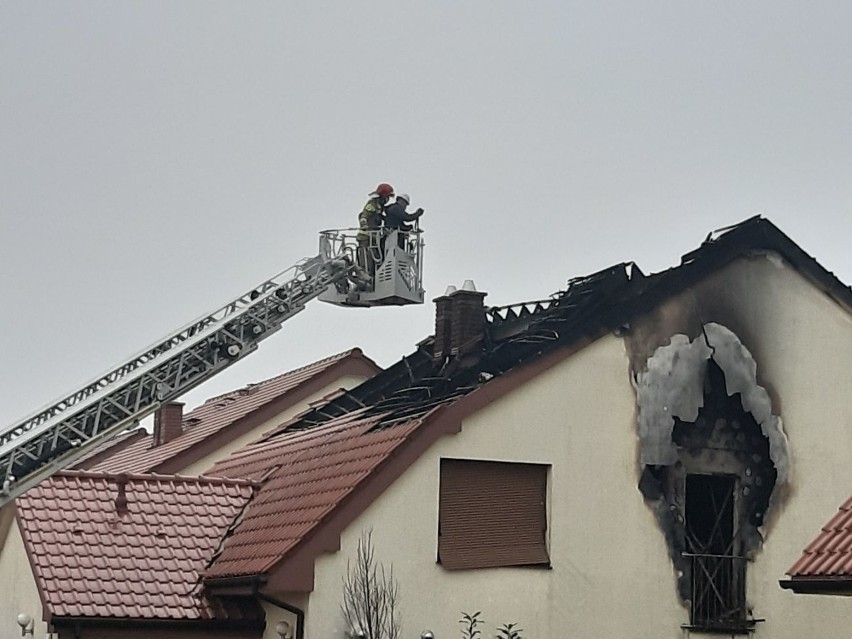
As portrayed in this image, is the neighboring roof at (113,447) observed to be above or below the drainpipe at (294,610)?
above

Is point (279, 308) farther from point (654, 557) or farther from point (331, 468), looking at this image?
point (654, 557)

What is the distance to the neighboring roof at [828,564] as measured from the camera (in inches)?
592

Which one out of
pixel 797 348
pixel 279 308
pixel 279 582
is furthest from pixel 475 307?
pixel 279 582

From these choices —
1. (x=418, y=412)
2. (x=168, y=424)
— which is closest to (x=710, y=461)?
(x=418, y=412)

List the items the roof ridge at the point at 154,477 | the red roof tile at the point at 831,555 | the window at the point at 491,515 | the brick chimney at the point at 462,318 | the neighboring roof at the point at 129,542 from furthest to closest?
the brick chimney at the point at 462,318, the roof ridge at the point at 154,477, the window at the point at 491,515, the neighboring roof at the point at 129,542, the red roof tile at the point at 831,555

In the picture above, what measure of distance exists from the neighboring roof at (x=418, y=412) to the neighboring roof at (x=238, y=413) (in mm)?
5166

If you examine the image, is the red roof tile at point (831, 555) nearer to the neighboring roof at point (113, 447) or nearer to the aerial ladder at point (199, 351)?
the aerial ladder at point (199, 351)

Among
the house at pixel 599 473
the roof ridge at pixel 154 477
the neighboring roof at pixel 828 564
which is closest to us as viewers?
the neighboring roof at pixel 828 564

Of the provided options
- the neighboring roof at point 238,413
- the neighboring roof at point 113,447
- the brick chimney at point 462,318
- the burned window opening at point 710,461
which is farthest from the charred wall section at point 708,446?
the neighboring roof at point 113,447

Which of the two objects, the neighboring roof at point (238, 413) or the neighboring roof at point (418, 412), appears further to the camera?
the neighboring roof at point (238, 413)

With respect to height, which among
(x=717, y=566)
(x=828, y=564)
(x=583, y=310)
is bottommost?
(x=828, y=564)

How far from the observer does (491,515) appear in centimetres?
2202

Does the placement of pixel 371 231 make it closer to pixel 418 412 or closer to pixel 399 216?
pixel 399 216

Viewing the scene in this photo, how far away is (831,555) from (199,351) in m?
11.4
